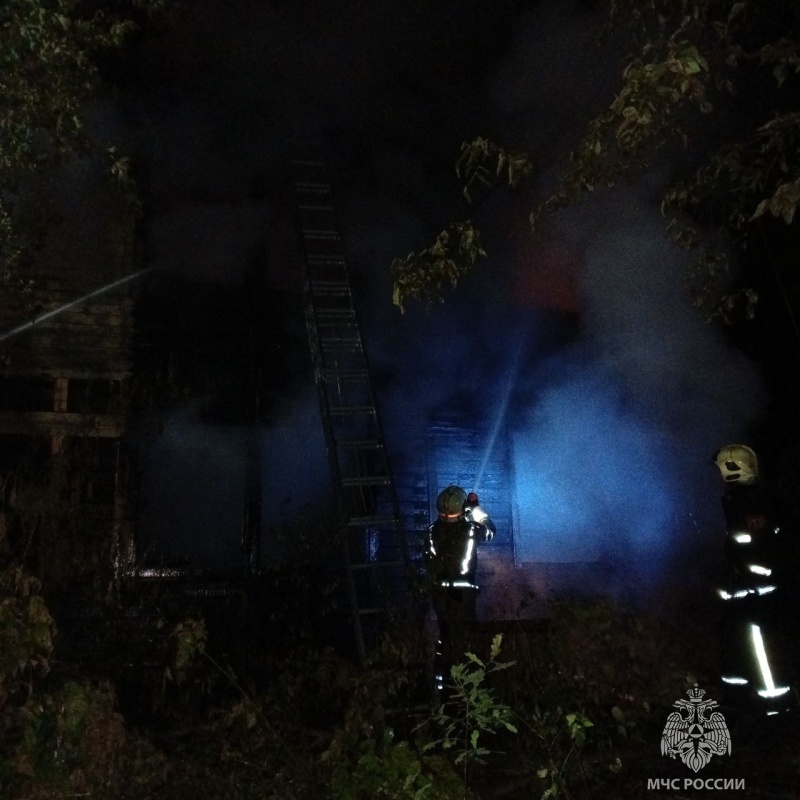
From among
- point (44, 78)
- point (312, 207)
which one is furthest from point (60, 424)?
point (44, 78)

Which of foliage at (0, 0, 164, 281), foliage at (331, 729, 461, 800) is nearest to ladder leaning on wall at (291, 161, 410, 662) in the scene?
foliage at (0, 0, 164, 281)

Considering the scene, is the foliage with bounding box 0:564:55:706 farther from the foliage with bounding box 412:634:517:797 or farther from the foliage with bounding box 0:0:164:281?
the foliage with bounding box 0:0:164:281

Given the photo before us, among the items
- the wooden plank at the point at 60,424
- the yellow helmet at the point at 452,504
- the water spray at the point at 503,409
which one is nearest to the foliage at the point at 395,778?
the yellow helmet at the point at 452,504

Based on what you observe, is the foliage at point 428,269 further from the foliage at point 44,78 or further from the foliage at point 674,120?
the foliage at point 44,78

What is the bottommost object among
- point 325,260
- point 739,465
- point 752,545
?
point 752,545

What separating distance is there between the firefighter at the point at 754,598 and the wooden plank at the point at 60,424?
6.00 meters

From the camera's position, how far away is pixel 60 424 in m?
7.80

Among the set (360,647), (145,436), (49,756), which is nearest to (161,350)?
(145,436)

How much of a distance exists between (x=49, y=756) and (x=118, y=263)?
6.06 meters

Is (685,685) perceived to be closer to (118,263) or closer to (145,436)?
(145,436)

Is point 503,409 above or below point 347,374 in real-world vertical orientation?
above

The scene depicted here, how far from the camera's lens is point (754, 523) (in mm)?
4801

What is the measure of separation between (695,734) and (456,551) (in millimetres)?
2162

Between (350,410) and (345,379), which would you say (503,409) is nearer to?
(345,379)
